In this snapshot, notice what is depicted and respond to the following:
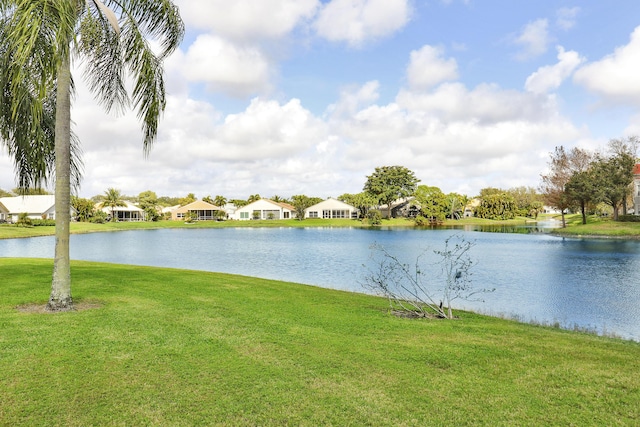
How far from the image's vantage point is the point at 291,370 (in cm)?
571

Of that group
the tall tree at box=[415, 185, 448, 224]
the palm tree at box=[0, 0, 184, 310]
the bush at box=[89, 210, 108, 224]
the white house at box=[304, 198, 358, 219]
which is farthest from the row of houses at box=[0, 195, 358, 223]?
the palm tree at box=[0, 0, 184, 310]

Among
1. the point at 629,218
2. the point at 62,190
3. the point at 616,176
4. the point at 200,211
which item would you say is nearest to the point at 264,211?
the point at 200,211

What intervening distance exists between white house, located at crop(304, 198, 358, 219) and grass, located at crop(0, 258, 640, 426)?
293ft

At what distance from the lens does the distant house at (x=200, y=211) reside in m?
102

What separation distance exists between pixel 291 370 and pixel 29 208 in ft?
326

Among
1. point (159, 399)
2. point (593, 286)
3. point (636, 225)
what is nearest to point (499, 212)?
point (636, 225)

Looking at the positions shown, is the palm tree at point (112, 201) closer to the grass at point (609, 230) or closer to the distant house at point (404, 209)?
the distant house at point (404, 209)

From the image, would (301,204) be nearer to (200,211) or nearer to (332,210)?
(332,210)

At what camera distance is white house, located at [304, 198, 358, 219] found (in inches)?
3880

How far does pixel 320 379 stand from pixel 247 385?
3.15ft

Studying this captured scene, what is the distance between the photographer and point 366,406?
15.6 ft

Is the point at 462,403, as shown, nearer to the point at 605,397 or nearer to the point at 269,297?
the point at 605,397

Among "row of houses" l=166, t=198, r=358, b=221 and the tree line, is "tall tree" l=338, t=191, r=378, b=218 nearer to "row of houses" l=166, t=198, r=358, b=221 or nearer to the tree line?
"row of houses" l=166, t=198, r=358, b=221

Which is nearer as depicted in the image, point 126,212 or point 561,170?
point 561,170
